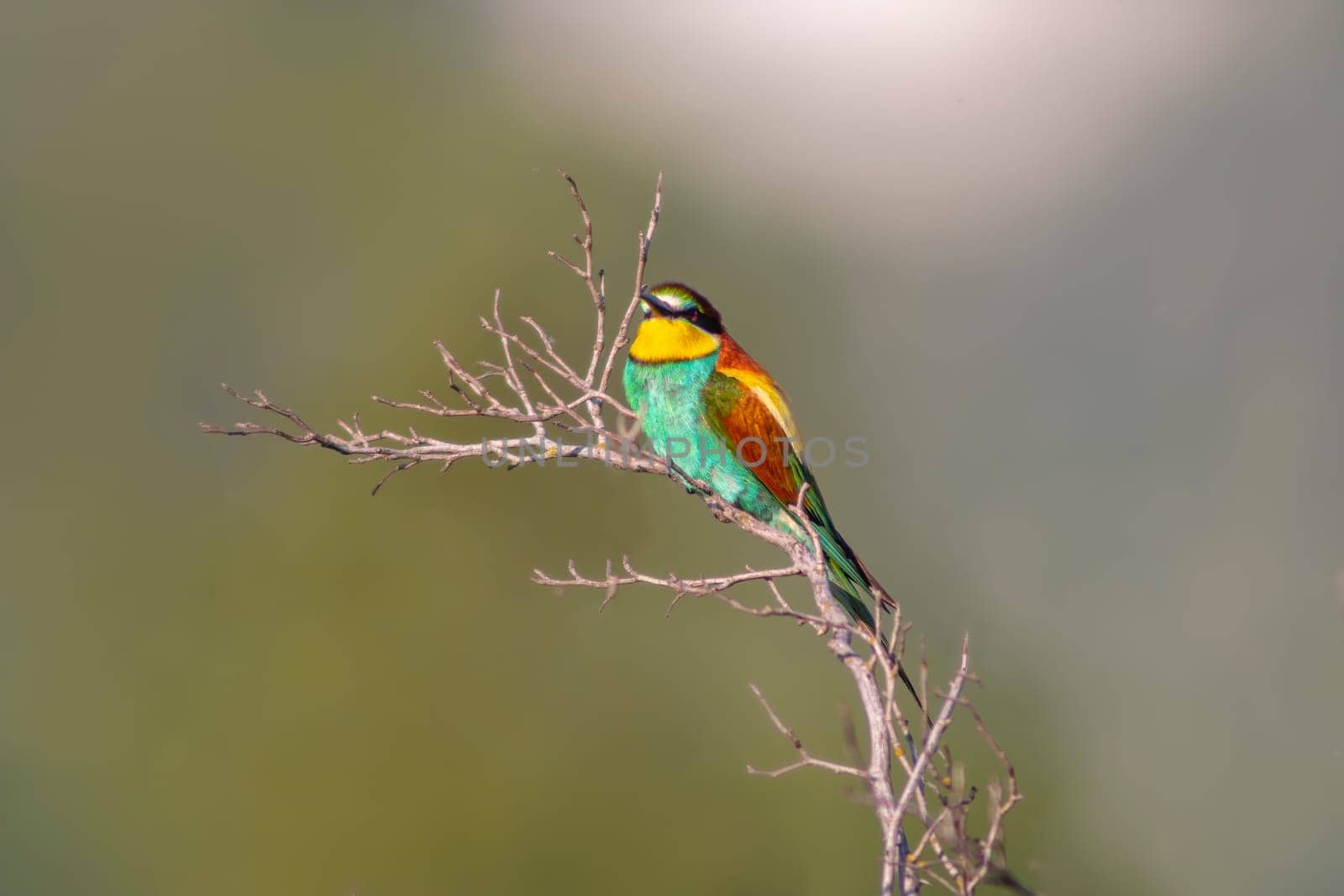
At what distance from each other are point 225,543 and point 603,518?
588cm

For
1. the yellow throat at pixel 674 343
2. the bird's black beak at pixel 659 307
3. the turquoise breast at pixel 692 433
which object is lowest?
the turquoise breast at pixel 692 433

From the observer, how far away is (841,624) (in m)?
2.26

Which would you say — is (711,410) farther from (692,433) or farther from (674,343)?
(674,343)

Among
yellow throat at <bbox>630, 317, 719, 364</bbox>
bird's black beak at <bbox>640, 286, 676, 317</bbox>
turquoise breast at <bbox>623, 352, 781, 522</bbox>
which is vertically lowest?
turquoise breast at <bbox>623, 352, 781, 522</bbox>

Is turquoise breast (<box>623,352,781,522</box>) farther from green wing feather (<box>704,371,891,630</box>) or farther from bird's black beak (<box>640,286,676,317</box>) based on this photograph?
bird's black beak (<box>640,286,676,317</box>)

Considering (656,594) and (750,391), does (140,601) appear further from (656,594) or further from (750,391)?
(750,391)

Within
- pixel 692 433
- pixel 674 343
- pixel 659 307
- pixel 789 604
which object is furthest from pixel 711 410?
pixel 789 604

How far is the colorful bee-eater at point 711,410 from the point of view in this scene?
399cm

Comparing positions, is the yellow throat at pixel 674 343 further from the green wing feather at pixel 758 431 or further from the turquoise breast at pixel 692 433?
the green wing feather at pixel 758 431

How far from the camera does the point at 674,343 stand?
4062 millimetres

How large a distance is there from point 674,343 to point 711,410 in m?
0.28

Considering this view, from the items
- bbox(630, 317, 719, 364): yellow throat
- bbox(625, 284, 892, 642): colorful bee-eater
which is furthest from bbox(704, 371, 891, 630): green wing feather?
bbox(630, 317, 719, 364): yellow throat

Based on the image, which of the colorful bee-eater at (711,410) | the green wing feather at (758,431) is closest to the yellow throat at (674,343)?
the colorful bee-eater at (711,410)

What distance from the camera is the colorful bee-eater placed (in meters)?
3.99
